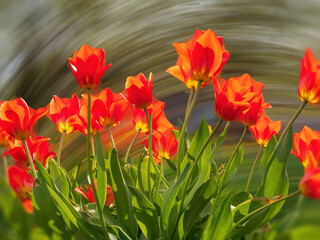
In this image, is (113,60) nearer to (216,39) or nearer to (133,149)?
(133,149)

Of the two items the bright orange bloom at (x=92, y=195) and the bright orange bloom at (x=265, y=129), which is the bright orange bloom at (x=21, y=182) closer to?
the bright orange bloom at (x=92, y=195)

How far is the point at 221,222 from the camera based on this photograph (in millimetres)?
382

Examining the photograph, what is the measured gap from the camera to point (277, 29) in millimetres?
803

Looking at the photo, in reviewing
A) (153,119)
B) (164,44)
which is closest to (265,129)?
(153,119)

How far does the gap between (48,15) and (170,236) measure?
57 cm

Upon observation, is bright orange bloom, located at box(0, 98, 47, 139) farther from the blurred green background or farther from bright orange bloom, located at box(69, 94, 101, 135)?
the blurred green background

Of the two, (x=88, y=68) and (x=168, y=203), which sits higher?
(x=88, y=68)

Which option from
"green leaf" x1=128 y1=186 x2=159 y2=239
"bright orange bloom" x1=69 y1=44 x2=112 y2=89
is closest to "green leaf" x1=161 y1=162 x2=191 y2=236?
"green leaf" x1=128 y1=186 x2=159 y2=239

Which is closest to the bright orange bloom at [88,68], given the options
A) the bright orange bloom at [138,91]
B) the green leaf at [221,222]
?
the bright orange bloom at [138,91]

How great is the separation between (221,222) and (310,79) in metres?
0.16

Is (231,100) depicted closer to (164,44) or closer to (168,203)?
(168,203)

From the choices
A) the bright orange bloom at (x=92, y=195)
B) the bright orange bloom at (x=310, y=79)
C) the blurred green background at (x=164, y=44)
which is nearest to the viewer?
the bright orange bloom at (x=310, y=79)

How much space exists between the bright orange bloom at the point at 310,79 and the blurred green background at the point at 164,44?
422 mm

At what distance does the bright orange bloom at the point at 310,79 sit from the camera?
33cm
